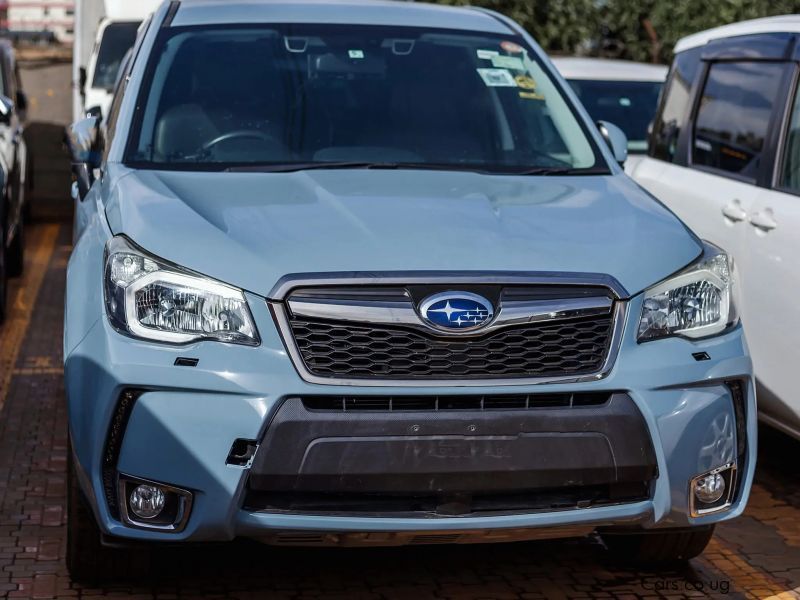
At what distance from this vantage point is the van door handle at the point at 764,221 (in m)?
5.57

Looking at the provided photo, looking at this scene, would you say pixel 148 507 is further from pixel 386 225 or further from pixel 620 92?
pixel 620 92

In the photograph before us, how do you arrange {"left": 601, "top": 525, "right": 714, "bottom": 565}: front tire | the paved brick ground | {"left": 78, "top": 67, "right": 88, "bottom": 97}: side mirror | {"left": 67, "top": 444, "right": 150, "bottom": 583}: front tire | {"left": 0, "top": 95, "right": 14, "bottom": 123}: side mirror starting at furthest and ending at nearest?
{"left": 78, "top": 67, "right": 88, "bottom": 97}: side mirror
{"left": 0, "top": 95, "right": 14, "bottom": 123}: side mirror
{"left": 601, "top": 525, "right": 714, "bottom": 565}: front tire
the paved brick ground
{"left": 67, "top": 444, "right": 150, "bottom": 583}: front tire

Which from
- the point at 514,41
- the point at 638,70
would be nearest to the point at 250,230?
the point at 514,41

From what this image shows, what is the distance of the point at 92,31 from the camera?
53.3ft

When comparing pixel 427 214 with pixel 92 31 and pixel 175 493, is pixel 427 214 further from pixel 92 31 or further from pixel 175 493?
pixel 92 31

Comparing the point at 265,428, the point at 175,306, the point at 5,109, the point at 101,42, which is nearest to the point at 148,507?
the point at 265,428

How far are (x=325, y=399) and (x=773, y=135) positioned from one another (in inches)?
114

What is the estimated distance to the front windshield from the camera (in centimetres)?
495

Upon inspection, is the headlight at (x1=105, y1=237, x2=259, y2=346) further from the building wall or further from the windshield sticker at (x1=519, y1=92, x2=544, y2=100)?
the building wall

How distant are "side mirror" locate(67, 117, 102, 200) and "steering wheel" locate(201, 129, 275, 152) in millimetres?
552

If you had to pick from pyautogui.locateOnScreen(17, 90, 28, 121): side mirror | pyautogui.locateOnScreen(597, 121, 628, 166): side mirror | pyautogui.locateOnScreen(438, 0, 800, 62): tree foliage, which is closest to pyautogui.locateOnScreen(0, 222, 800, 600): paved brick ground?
pyautogui.locateOnScreen(597, 121, 628, 166): side mirror

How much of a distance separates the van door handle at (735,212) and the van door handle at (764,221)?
93mm

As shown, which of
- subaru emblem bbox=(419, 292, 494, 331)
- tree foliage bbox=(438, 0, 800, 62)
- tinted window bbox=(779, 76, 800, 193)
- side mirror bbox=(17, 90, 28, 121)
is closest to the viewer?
subaru emblem bbox=(419, 292, 494, 331)

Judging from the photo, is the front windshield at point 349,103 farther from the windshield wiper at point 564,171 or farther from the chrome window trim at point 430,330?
the chrome window trim at point 430,330
